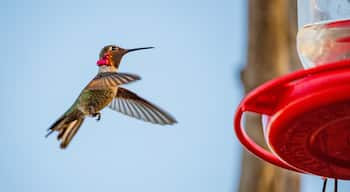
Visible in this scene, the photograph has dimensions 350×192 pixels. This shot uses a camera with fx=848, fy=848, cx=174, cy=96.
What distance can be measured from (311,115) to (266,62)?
63.3 inches

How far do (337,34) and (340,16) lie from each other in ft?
1.21

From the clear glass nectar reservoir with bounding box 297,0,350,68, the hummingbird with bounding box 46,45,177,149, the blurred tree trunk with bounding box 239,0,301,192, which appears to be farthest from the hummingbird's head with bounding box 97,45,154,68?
the blurred tree trunk with bounding box 239,0,301,192

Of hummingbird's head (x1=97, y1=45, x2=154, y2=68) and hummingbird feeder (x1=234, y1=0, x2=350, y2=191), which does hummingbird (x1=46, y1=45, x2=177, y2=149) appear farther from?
hummingbird feeder (x1=234, y1=0, x2=350, y2=191)

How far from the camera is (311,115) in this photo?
7.46 ft

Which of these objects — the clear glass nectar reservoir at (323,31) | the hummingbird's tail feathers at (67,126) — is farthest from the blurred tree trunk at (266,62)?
the hummingbird's tail feathers at (67,126)

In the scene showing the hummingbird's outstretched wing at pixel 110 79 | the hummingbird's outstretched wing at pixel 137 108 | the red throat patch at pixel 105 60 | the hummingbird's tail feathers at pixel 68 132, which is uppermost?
the red throat patch at pixel 105 60

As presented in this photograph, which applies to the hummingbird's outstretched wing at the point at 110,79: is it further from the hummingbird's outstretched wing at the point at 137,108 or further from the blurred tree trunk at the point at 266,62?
the blurred tree trunk at the point at 266,62

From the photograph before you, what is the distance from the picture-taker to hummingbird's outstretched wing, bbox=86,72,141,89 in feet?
9.06

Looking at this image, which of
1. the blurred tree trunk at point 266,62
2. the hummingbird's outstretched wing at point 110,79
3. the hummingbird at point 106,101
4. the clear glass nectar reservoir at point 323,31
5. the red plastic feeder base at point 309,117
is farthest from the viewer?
the blurred tree trunk at point 266,62

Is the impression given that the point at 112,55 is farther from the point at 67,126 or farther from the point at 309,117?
the point at 309,117

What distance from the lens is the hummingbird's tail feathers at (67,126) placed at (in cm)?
281

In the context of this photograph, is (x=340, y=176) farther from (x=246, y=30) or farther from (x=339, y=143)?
(x=246, y=30)

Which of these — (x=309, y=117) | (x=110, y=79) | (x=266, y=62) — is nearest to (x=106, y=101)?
(x=110, y=79)

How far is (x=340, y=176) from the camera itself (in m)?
2.58
